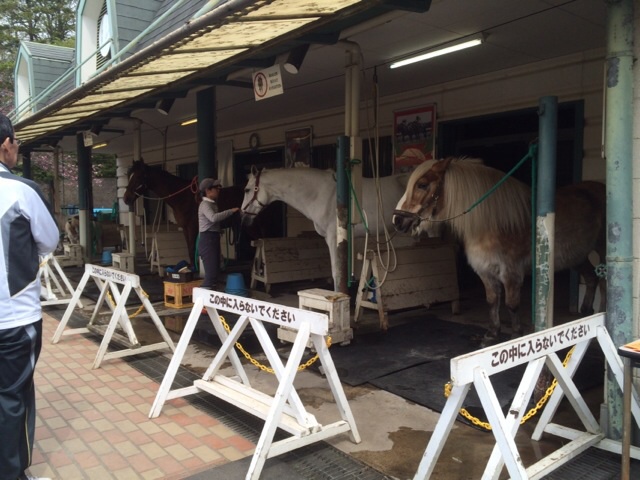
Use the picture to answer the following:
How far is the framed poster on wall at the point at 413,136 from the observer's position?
25.4 feet

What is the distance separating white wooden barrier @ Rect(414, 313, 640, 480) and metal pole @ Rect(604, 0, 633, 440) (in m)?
0.11

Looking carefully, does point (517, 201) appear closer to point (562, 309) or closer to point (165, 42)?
point (562, 309)

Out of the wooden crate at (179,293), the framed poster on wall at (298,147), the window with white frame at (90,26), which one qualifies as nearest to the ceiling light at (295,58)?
the wooden crate at (179,293)

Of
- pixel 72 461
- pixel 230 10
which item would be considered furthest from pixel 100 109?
pixel 72 461

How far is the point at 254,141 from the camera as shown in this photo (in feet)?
37.6

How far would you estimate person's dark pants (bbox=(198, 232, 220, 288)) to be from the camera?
6.65m

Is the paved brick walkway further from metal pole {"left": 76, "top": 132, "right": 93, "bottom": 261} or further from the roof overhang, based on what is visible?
metal pole {"left": 76, "top": 132, "right": 93, "bottom": 261}

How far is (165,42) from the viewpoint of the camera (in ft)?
13.3

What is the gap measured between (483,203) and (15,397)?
3840mm

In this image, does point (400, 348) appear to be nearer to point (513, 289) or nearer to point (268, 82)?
point (513, 289)

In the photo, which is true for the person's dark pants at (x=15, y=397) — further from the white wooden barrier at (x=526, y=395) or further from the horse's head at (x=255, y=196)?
the horse's head at (x=255, y=196)

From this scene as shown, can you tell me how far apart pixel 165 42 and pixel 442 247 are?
410 cm

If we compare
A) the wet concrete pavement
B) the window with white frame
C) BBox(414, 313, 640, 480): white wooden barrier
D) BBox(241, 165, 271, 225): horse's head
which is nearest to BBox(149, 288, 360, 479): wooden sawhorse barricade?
the wet concrete pavement

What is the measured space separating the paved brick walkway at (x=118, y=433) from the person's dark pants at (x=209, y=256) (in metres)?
2.07
